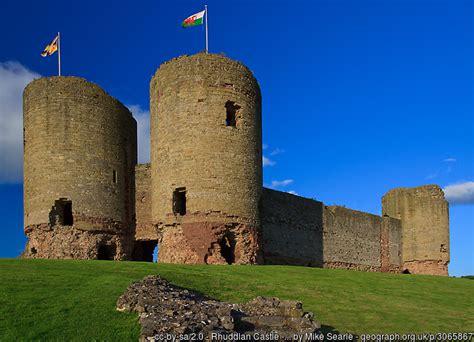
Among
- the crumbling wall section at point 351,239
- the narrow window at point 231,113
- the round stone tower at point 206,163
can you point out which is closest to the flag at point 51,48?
the round stone tower at point 206,163

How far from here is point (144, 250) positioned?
26828mm

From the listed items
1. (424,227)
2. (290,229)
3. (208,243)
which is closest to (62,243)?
(208,243)

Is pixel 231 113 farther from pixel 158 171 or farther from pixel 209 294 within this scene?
pixel 209 294

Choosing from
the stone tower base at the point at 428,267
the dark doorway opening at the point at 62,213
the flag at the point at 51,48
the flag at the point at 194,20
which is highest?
the flag at the point at 194,20

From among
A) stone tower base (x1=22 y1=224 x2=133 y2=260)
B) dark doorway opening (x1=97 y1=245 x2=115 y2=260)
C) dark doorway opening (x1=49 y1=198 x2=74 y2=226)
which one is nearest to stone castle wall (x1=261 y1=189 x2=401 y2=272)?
dark doorway opening (x1=97 y1=245 x2=115 y2=260)

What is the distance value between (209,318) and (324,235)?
21523 mm

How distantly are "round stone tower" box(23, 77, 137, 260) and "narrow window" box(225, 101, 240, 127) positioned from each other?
4923mm

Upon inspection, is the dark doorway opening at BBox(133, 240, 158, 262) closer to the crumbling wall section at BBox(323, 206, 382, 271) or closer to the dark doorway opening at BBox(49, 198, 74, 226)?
the dark doorway opening at BBox(49, 198, 74, 226)

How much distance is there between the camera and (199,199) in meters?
22.2

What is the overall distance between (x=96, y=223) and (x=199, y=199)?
4550 millimetres

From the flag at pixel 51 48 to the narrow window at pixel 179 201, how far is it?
8.45 metres

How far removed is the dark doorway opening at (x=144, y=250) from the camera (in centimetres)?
2584

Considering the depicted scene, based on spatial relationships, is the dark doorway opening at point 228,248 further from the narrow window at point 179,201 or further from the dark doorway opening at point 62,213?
the dark doorway opening at point 62,213

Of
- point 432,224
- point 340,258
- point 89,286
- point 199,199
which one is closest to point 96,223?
point 199,199
